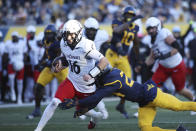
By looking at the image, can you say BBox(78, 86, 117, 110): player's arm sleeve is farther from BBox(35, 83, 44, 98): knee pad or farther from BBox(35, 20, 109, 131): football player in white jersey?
BBox(35, 83, 44, 98): knee pad

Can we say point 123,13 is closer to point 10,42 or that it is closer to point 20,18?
point 10,42

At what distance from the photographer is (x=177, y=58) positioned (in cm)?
902

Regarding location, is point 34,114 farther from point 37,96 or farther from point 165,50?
point 165,50

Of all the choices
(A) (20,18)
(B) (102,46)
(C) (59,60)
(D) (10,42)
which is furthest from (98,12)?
(C) (59,60)

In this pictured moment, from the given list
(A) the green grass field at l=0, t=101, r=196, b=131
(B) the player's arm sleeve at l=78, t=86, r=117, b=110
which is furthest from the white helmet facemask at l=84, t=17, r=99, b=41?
(B) the player's arm sleeve at l=78, t=86, r=117, b=110

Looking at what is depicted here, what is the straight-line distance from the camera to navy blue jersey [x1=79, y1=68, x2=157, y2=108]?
576 cm

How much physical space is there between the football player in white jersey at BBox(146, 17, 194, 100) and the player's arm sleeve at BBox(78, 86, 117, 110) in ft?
10.2

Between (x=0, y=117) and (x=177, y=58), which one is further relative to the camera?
(x=0, y=117)

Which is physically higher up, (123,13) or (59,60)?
(123,13)

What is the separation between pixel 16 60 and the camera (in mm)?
13750

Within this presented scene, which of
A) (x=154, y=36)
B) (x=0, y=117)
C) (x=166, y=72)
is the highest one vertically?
(x=154, y=36)

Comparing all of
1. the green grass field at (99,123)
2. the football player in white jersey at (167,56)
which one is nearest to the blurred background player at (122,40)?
the football player in white jersey at (167,56)

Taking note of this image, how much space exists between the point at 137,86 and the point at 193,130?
1.31 m

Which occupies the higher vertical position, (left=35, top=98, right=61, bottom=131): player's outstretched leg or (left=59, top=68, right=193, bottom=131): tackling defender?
(left=59, top=68, right=193, bottom=131): tackling defender
